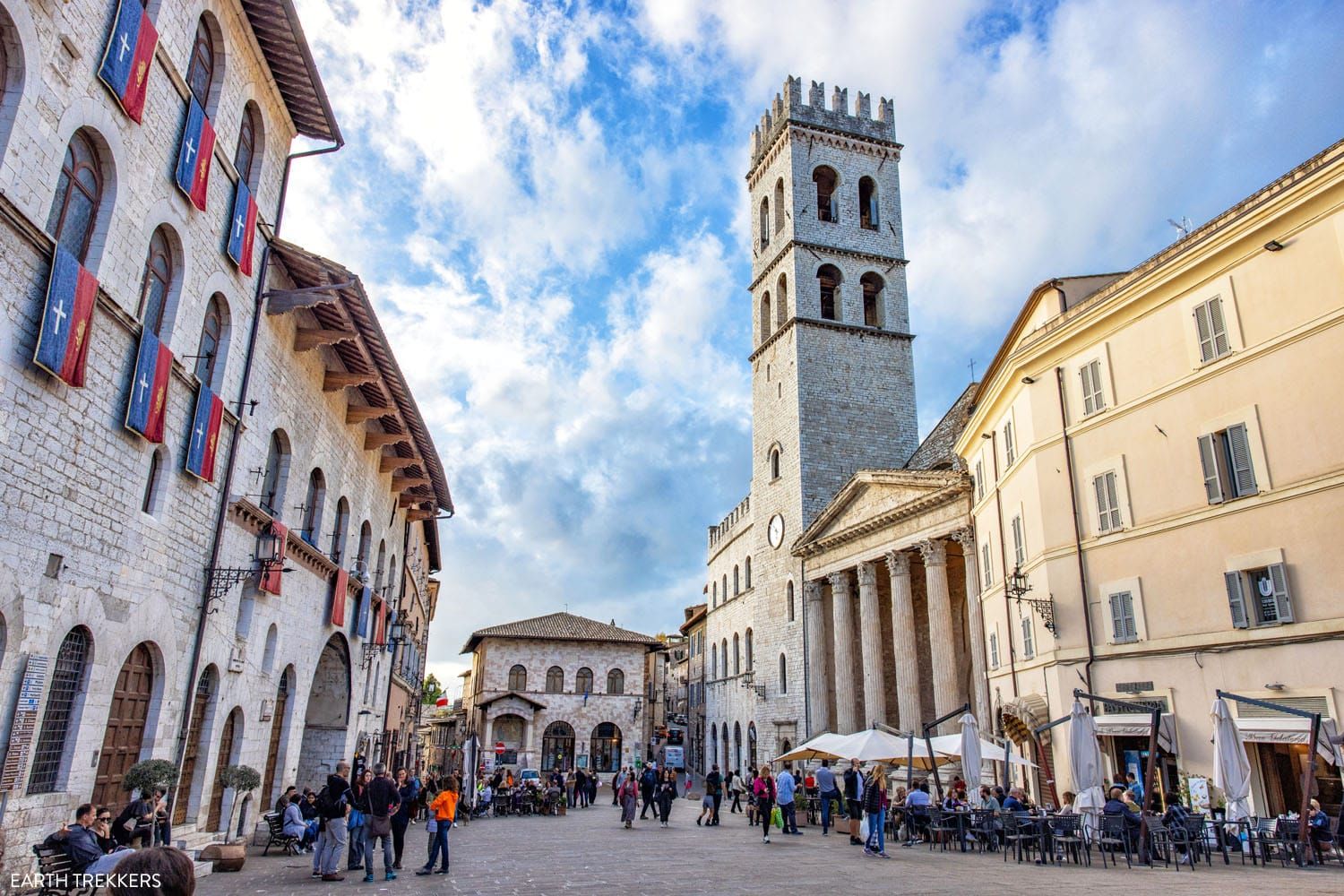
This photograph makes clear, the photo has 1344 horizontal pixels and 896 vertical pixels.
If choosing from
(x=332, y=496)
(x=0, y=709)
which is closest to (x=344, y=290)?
(x=332, y=496)

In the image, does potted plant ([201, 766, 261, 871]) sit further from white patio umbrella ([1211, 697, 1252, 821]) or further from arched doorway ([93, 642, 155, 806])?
white patio umbrella ([1211, 697, 1252, 821])

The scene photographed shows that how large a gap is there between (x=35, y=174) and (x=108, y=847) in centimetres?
674

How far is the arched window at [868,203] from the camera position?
47.1m

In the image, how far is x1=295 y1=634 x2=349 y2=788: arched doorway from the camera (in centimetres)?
2067

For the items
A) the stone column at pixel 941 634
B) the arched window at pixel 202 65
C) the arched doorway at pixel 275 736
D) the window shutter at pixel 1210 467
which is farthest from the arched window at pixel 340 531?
the stone column at pixel 941 634

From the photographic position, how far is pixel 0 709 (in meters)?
8.84

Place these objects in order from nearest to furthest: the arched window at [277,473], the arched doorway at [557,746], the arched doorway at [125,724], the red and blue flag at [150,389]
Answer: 1. the red and blue flag at [150,389]
2. the arched doorway at [125,724]
3. the arched window at [277,473]
4. the arched doorway at [557,746]

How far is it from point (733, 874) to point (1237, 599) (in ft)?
33.4

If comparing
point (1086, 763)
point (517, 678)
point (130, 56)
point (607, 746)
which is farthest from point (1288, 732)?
point (517, 678)

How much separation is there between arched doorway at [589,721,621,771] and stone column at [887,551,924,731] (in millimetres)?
25147

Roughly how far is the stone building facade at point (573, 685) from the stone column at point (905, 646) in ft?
80.0

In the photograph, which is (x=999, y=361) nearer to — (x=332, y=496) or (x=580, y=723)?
(x=332, y=496)

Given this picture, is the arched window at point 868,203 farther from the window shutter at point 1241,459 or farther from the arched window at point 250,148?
the arched window at point 250,148

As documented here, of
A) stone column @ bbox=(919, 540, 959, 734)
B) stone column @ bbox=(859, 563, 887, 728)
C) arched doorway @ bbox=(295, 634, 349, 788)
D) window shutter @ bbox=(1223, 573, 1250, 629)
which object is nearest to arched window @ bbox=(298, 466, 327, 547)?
arched doorway @ bbox=(295, 634, 349, 788)
